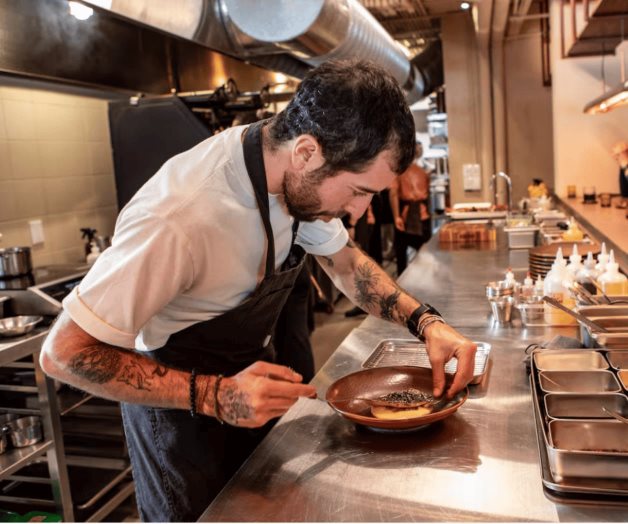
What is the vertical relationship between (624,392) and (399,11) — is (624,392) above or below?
below

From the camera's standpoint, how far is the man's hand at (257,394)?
1.29 meters

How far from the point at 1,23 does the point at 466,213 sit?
4.05 meters

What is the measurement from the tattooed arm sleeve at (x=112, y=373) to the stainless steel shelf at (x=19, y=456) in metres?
1.52

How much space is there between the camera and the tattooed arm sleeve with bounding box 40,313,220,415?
1.33m

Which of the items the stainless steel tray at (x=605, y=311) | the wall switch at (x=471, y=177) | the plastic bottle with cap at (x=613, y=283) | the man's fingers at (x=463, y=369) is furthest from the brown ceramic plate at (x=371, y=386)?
the wall switch at (x=471, y=177)

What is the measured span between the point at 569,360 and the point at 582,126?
5627 millimetres

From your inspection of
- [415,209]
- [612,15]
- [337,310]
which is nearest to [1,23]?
[612,15]

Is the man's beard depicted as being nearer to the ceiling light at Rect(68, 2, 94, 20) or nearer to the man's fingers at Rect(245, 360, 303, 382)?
the man's fingers at Rect(245, 360, 303, 382)

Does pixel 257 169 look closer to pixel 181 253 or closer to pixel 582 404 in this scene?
pixel 181 253

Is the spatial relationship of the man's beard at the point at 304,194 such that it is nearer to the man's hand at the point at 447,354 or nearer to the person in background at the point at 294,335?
the man's hand at the point at 447,354

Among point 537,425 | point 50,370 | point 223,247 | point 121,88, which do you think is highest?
point 121,88

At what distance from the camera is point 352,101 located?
53.4 inches

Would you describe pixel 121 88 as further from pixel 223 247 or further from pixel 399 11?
pixel 399 11

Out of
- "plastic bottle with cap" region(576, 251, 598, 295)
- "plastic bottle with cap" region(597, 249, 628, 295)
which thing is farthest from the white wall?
"plastic bottle with cap" region(597, 249, 628, 295)
